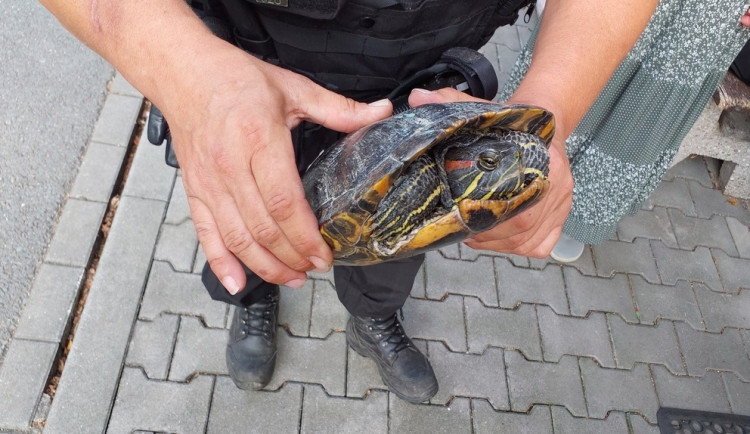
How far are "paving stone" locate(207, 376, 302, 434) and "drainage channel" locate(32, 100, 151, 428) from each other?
0.63m

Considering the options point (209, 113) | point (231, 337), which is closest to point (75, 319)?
point (231, 337)

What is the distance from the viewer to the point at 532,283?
286cm

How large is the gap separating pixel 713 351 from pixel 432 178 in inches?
93.9

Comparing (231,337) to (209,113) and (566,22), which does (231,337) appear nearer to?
(209,113)

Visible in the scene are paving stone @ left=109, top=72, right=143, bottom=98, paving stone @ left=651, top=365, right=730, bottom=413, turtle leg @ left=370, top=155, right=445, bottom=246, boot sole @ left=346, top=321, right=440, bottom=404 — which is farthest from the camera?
paving stone @ left=109, top=72, right=143, bottom=98

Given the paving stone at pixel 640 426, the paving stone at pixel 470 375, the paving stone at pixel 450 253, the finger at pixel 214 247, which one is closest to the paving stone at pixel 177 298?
the paving stone at pixel 470 375

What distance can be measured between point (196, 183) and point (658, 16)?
201cm

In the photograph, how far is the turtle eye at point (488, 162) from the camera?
3.75 feet

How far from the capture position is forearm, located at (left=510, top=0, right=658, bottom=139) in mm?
1386

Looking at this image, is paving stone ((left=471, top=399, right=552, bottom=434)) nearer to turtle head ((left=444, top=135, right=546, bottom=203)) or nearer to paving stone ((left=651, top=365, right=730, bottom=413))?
paving stone ((left=651, top=365, right=730, bottom=413))

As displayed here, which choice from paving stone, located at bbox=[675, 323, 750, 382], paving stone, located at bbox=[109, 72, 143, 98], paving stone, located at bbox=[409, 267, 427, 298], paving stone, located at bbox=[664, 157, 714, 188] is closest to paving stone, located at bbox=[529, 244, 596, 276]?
paving stone, located at bbox=[675, 323, 750, 382]

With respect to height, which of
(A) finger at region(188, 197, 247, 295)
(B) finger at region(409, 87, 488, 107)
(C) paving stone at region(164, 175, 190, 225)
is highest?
(B) finger at region(409, 87, 488, 107)

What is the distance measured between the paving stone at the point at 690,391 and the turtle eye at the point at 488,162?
2.03 meters

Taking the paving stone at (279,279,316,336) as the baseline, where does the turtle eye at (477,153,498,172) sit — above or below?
above
